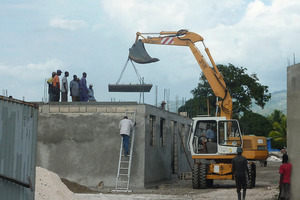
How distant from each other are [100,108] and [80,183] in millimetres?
3075

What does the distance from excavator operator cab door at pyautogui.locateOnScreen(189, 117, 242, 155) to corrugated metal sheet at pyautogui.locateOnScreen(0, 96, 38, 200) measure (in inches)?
433

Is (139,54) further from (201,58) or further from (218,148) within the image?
(218,148)

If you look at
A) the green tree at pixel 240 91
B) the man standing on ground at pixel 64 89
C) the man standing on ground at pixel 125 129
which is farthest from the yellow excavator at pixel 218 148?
the green tree at pixel 240 91

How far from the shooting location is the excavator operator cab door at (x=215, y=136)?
20938 mm

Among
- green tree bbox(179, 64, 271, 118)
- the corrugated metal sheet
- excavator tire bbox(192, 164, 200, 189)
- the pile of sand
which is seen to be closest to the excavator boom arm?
excavator tire bbox(192, 164, 200, 189)

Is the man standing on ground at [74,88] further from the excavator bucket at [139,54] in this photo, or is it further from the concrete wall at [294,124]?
the concrete wall at [294,124]

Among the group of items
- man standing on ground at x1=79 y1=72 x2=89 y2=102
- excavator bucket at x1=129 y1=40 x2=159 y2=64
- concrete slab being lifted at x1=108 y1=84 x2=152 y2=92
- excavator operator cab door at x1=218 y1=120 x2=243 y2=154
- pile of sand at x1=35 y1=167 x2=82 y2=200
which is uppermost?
excavator bucket at x1=129 y1=40 x2=159 y2=64

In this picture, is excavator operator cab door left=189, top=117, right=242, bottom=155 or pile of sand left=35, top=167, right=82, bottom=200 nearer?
pile of sand left=35, top=167, right=82, bottom=200

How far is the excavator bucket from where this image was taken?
23.0m

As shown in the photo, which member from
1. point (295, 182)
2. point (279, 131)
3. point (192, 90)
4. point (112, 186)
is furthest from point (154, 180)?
point (279, 131)

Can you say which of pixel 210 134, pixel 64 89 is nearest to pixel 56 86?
pixel 64 89

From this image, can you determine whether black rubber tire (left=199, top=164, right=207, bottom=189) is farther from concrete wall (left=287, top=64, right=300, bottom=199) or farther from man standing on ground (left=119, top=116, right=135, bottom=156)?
concrete wall (left=287, top=64, right=300, bottom=199)

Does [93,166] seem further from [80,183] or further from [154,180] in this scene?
[154,180]

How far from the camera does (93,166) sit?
69.9 feet
